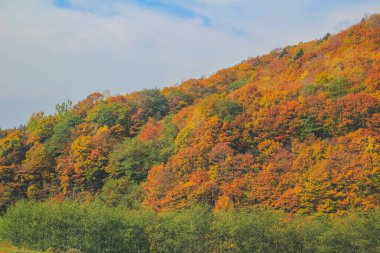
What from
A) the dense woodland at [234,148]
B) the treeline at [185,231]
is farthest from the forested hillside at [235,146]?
the treeline at [185,231]

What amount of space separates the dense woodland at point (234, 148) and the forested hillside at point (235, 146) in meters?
0.22

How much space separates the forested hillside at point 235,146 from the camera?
2530 inches

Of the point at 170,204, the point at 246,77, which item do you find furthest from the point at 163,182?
the point at 246,77

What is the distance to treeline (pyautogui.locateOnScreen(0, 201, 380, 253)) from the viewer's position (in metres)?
46.1

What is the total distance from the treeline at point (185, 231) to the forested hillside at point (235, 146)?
7.35 meters

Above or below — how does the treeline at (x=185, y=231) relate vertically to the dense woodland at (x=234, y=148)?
below

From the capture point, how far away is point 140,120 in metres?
120

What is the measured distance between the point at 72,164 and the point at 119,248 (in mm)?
48040

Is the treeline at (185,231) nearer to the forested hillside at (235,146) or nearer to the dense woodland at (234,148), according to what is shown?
the dense woodland at (234,148)

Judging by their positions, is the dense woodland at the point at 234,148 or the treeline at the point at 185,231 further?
the dense woodland at the point at 234,148

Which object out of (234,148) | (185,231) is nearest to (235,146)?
(234,148)

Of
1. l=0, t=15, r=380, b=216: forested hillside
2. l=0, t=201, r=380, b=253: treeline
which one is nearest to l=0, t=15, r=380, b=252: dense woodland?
l=0, t=15, r=380, b=216: forested hillside

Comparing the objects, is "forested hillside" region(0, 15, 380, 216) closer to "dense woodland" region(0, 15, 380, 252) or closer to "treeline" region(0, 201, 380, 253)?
"dense woodland" region(0, 15, 380, 252)

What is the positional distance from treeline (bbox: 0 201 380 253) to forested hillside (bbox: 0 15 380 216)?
7.35 m
